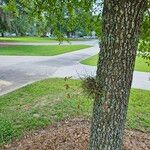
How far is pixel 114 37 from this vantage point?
365 centimetres

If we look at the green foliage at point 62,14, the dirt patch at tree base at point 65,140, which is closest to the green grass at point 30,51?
the dirt patch at tree base at point 65,140

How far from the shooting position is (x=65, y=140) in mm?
5680

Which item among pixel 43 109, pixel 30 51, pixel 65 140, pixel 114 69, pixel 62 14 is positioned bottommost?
pixel 30 51

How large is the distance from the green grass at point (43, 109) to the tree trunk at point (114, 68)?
195 cm

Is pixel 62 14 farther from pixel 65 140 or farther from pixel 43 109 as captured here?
pixel 43 109

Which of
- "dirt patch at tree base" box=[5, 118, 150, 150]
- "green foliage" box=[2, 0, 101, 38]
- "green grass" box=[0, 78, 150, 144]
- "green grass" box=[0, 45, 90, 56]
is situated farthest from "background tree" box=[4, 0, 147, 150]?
"green grass" box=[0, 45, 90, 56]

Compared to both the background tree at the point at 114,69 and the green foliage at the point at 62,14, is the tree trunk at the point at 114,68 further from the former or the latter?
the green foliage at the point at 62,14

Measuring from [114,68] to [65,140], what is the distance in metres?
2.24

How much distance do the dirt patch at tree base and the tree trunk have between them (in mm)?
1406

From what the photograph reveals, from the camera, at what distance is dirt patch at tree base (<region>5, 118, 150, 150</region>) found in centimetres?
548

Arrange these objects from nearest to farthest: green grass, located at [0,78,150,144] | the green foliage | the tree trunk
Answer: the tree trunk, the green foliage, green grass, located at [0,78,150,144]

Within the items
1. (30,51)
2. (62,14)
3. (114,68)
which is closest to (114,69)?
(114,68)

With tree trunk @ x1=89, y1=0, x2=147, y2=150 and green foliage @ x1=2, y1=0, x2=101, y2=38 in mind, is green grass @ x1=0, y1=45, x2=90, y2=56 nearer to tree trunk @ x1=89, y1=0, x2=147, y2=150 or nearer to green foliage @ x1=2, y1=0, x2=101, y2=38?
green foliage @ x1=2, y1=0, x2=101, y2=38

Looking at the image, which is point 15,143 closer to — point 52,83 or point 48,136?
point 48,136
